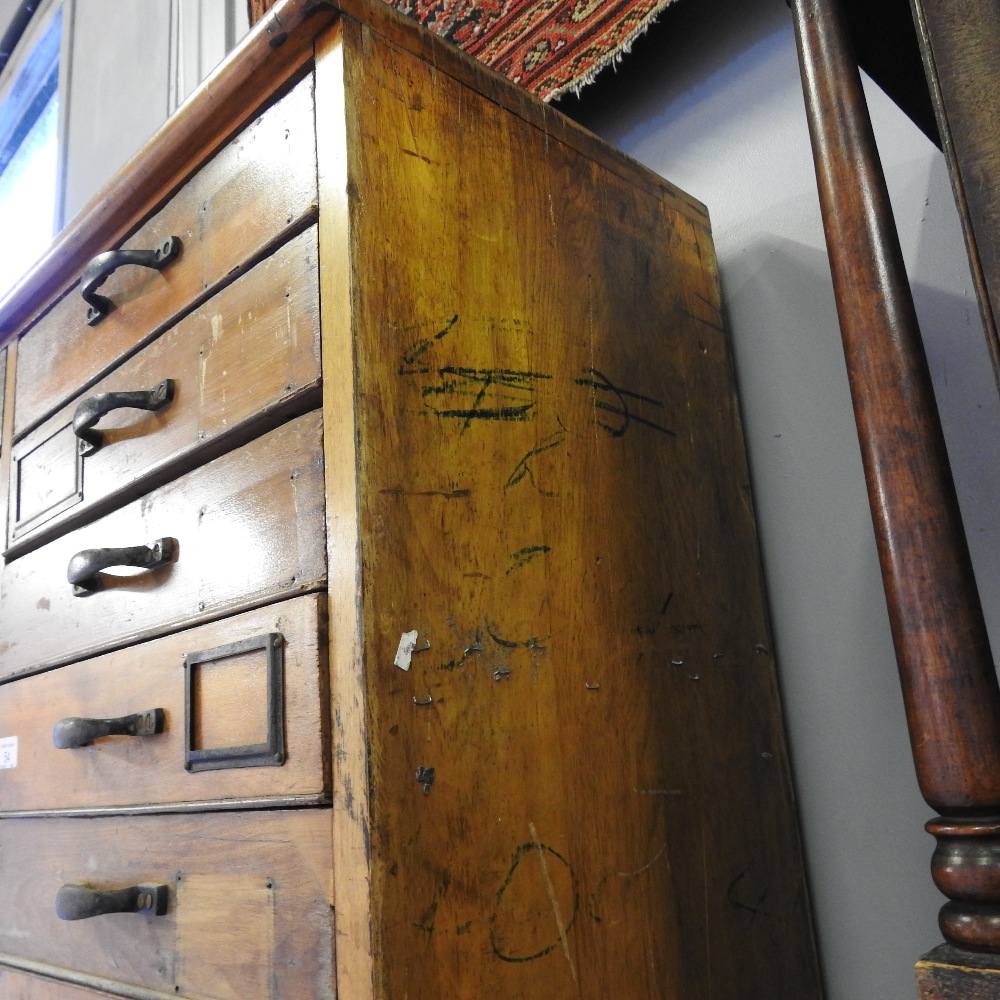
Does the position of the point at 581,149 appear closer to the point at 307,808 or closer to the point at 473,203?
the point at 473,203

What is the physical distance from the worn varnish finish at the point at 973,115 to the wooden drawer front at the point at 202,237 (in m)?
0.43

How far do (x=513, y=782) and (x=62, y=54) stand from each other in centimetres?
242

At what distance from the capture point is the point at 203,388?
30.8 inches

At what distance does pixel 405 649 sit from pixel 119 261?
51 cm

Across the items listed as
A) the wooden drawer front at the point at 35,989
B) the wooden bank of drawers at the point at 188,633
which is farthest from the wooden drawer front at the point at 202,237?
the wooden drawer front at the point at 35,989

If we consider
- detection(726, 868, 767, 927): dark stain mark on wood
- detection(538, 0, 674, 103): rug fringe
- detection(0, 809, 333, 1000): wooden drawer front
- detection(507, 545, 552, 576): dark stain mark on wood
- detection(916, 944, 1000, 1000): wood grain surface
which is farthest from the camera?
detection(538, 0, 674, 103): rug fringe

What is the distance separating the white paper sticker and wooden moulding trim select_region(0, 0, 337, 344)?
0.46 metres

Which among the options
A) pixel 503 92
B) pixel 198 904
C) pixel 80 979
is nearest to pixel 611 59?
pixel 503 92

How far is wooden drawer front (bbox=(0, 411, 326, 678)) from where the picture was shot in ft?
2.16

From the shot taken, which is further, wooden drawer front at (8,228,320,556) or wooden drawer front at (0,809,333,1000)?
wooden drawer front at (8,228,320,556)

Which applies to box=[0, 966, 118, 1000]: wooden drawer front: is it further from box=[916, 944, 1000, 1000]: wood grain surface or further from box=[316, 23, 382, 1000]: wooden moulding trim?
box=[916, 944, 1000, 1000]: wood grain surface

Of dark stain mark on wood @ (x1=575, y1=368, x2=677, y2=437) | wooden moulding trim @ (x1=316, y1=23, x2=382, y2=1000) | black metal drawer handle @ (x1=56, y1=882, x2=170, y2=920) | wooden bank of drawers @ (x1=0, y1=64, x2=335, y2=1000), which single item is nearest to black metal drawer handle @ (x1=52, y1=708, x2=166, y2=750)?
wooden bank of drawers @ (x1=0, y1=64, x2=335, y2=1000)

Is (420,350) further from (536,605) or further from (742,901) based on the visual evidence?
(742,901)

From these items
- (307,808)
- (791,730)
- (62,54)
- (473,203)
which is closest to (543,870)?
(307,808)
